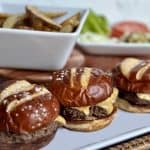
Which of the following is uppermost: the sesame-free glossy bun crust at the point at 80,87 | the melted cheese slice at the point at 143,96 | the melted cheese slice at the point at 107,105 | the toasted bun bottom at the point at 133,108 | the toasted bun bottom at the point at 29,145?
the sesame-free glossy bun crust at the point at 80,87

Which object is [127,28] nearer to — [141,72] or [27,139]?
[141,72]

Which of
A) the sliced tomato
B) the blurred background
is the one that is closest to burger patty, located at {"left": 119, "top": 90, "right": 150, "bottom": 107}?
the sliced tomato

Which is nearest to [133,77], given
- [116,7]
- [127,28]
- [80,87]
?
[80,87]

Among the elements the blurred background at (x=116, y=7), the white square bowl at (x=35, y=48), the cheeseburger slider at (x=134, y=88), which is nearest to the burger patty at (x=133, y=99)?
the cheeseburger slider at (x=134, y=88)

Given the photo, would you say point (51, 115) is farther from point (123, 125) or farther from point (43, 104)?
point (123, 125)

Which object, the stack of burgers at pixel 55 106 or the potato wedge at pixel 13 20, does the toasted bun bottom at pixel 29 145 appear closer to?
the stack of burgers at pixel 55 106

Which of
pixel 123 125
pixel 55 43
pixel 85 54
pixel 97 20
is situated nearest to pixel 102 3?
pixel 97 20
